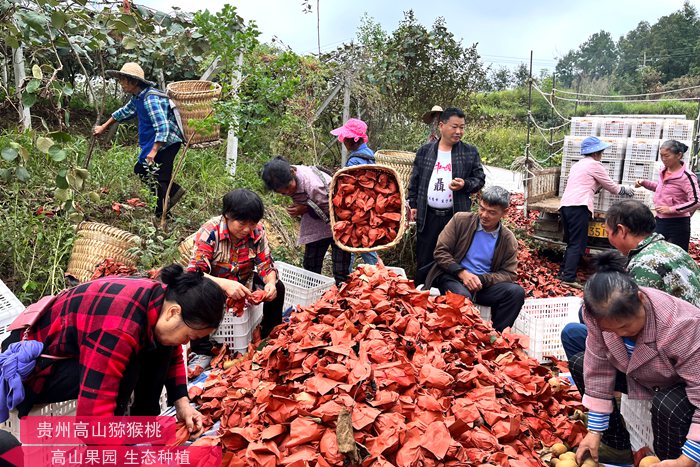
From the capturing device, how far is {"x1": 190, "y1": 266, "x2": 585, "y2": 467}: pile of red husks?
200 cm

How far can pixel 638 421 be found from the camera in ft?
7.75

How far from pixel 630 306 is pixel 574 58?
6196cm

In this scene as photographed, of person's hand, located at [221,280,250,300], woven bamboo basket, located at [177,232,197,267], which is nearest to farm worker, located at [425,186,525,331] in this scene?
person's hand, located at [221,280,250,300]

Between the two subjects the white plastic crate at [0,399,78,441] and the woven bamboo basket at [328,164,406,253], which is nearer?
the white plastic crate at [0,399,78,441]

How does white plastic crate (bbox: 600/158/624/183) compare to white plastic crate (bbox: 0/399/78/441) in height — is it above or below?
above

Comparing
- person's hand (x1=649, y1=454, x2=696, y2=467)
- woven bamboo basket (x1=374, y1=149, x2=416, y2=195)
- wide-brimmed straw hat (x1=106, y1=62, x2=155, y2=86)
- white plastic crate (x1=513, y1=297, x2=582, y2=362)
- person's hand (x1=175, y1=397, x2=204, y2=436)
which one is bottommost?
white plastic crate (x1=513, y1=297, x2=582, y2=362)

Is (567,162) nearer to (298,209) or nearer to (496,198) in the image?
(496,198)

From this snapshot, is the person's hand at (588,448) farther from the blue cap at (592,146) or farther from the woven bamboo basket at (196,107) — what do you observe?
the blue cap at (592,146)

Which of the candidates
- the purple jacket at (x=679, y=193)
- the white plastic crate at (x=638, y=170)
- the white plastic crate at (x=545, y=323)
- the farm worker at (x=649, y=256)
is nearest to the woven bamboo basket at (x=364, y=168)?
the white plastic crate at (x=545, y=323)

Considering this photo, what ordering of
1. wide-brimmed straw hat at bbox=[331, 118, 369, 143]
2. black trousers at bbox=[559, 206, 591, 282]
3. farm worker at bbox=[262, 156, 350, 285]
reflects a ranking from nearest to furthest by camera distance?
1. farm worker at bbox=[262, 156, 350, 285]
2. wide-brimmed straw hat at bbox=[331, 118, 369, 143]
3. black trousers at bbox=[559, 206, 591, 282]

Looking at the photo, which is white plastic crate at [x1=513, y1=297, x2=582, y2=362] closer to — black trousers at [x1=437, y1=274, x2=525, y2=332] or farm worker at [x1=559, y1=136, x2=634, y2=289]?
black trousers at [x1=437, y1=274, x2=525, y2=332]

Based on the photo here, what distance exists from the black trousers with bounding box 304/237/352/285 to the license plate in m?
3.01

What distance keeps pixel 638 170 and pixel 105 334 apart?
19.4 feet

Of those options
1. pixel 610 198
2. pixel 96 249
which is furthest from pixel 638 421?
pixel 610 198
